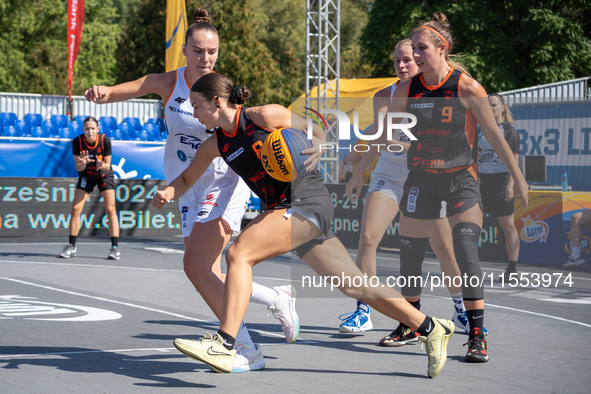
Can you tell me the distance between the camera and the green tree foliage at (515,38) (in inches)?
1261

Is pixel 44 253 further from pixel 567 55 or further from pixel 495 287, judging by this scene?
pixel 567 55

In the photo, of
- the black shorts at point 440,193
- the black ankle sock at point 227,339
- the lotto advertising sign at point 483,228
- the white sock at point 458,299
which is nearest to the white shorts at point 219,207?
the black ankle sock at point 227,339

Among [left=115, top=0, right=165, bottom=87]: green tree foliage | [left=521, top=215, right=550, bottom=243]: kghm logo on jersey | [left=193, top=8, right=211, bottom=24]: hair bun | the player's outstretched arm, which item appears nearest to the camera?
the player's outstretched arm

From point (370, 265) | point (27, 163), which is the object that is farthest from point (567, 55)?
point (370, 265)

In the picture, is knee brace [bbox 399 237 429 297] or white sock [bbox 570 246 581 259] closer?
knee brace [bbox 399 237 429 297]

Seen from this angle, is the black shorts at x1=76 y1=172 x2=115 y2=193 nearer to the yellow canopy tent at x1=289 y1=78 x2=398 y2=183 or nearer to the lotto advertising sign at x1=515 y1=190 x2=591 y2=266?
the lotto advertising sign at x1=515 y1=190 x2=591 y2=266

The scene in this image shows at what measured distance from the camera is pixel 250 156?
4355 millimetres

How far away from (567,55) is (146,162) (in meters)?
22.0

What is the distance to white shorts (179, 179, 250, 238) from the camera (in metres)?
4.97

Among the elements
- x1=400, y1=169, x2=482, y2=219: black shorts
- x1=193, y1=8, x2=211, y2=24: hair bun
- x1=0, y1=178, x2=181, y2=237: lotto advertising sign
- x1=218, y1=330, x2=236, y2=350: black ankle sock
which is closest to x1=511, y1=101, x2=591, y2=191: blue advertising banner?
x1=0, y1=178, x2=181, y2=237: lotto advertising sign

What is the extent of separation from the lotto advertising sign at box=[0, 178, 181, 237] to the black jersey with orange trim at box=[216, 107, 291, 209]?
426 inches

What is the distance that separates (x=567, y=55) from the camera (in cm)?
3262

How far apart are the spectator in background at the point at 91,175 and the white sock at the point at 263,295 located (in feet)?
22.1

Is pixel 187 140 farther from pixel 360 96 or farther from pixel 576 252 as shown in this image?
pixel 360 96
